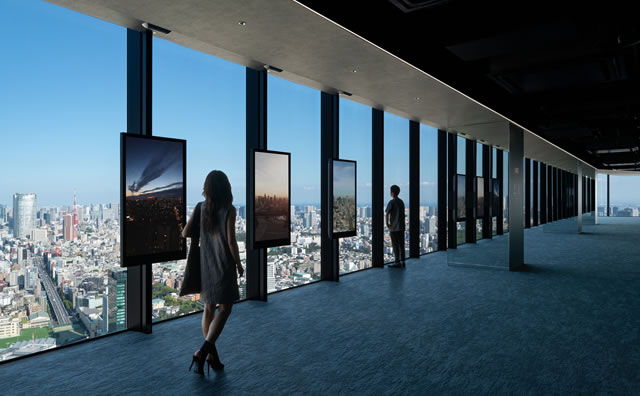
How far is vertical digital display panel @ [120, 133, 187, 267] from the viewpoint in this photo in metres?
4.42

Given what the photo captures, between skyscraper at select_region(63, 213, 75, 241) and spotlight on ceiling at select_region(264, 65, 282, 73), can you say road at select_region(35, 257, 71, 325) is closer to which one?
skyscraper at select_region(63, 213, 75, 241)

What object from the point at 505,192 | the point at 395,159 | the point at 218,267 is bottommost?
the point at 218,267

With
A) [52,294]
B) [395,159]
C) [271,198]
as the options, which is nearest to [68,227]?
[52,294]

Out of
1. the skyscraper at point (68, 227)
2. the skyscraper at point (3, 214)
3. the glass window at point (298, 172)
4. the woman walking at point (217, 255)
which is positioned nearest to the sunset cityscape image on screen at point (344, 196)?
the glass window at point (298, 172)

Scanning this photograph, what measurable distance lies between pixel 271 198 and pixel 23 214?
3133mm

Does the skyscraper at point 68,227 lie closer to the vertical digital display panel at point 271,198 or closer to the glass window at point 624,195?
the vertical digital display panel at point 271,198

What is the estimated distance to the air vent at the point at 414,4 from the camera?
4.93m

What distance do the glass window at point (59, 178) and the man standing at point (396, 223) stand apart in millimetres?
6009

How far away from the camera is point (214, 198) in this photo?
3668 millimetres

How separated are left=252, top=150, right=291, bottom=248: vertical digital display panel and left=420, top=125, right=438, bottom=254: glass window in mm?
5936

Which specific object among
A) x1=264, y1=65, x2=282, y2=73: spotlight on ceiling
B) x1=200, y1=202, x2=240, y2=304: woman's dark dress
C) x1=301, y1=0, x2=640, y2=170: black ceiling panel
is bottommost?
x1=200, y1=202, x2=240, y2=304: woman's dark dress

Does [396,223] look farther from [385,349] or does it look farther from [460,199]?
[385,349]

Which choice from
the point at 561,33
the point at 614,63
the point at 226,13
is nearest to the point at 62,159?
the point at 226,13

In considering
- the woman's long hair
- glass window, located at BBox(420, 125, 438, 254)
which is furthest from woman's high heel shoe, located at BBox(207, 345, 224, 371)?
glass window, located at BBox(420, 125, 438, 254)
